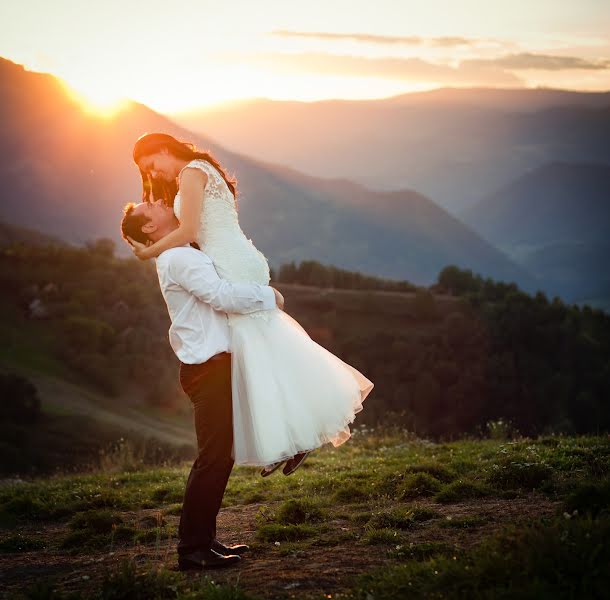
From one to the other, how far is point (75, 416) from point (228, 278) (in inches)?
1396

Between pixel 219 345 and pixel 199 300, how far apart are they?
33 centimetres

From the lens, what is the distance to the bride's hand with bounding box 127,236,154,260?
521 cm

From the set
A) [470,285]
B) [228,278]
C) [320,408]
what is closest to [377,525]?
[320,408]

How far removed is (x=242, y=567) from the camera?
16.8 ft

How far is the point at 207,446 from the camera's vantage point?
16.6 ft

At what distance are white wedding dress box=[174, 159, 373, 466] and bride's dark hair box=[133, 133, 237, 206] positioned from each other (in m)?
0.14

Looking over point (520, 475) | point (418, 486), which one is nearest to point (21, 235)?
point (418, 486)

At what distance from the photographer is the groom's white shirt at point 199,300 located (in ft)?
16.3

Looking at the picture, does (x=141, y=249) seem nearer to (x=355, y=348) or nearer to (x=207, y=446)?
(x=207, y=446)

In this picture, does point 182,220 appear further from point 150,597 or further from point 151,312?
point 151,312

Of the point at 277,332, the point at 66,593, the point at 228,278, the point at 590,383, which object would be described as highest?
the point at 228,278

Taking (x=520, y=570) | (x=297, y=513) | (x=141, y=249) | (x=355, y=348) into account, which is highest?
(x=141, y=249)

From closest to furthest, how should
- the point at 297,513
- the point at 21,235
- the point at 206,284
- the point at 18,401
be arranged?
1. the point at 206,284
2. the point at 297,513
3. the point at 18,401
4. the point at 21,235

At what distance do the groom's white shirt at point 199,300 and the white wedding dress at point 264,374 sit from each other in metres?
0.14
